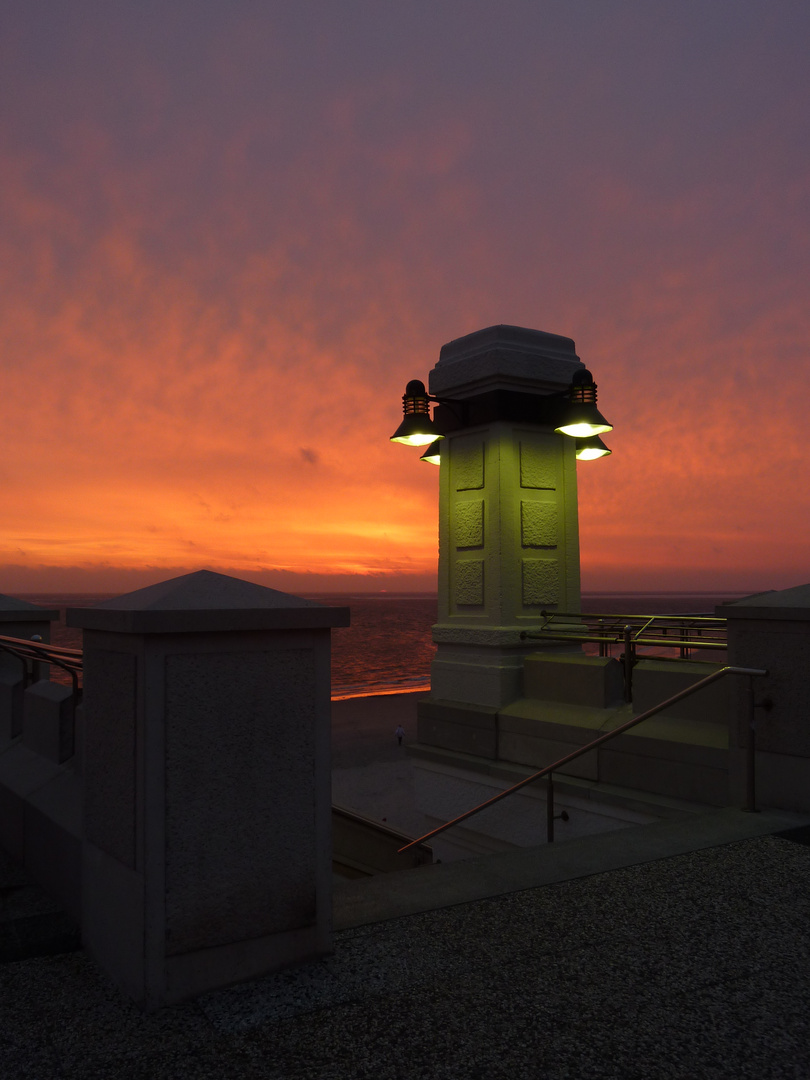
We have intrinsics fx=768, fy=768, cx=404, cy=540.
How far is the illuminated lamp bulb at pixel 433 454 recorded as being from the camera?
11.9 m

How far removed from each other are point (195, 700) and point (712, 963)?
8.23ft

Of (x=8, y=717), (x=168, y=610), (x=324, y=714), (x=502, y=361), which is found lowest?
(x=8, y=717)

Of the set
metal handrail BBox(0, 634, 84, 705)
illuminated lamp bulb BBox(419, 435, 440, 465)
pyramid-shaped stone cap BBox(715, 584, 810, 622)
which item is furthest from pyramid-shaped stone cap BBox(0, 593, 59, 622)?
illuminated lamp bulb BBox(419, 435, 440, 465)

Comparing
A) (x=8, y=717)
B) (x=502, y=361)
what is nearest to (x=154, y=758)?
(x=8, y=717)

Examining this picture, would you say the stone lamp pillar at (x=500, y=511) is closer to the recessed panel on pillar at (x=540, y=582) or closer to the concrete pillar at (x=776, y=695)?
the recessed panel on pillar at (x=540, y=582)

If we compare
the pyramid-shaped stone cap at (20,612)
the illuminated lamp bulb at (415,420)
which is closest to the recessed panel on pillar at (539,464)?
the illuminated lamp bulb at (415,420)

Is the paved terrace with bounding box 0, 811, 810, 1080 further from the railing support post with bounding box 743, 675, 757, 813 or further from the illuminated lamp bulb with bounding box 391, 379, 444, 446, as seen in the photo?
the illuminated lamp bulb with bounding box 391, 379, 444, 446

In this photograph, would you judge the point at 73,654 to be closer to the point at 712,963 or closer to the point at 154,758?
the point at 154,758

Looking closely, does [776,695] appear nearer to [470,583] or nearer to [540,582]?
[540,582]

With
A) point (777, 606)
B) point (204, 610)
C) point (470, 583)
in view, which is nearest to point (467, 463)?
point (470, 583)

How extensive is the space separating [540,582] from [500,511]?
1.25 meters

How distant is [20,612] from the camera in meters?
6.52

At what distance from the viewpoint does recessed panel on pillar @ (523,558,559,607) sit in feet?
36.0

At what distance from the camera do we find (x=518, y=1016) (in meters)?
2.85
